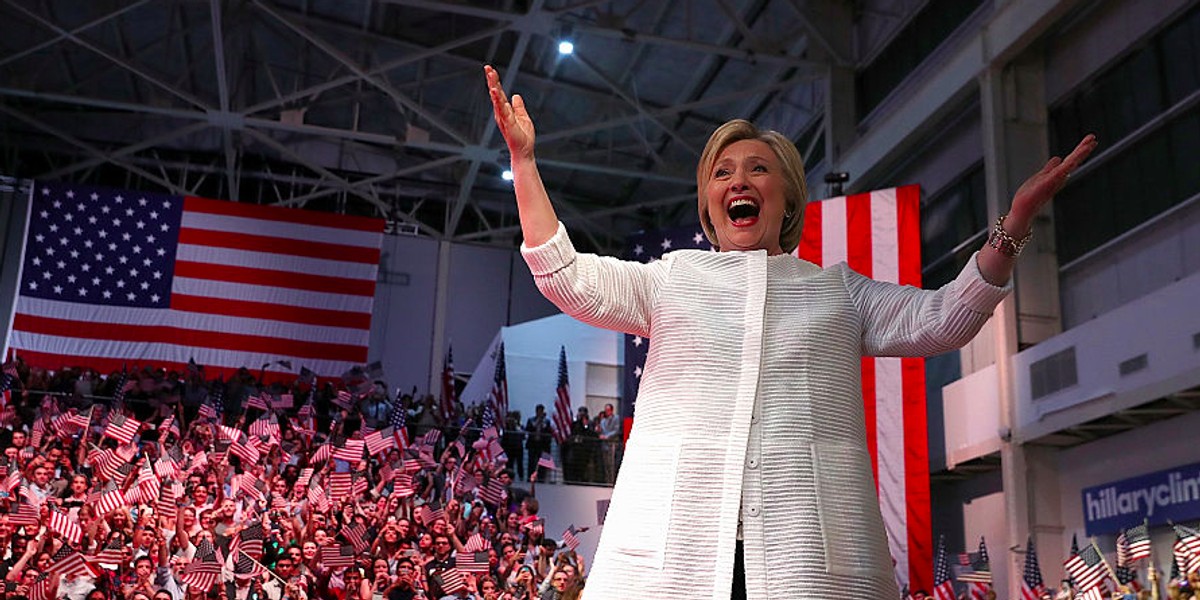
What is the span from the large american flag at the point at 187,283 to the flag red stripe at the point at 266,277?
0.02m

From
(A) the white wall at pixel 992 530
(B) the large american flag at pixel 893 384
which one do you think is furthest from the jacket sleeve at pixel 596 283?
(A) the white wall at pixel 992 530

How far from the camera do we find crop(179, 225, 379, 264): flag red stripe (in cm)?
1875

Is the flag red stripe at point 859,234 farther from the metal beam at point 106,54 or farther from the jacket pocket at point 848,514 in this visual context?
the jacket pocket at point 848,514

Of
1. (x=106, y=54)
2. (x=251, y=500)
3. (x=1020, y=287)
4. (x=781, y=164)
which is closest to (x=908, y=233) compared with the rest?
(x=1020, y=287)

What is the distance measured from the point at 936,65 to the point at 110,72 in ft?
46.5

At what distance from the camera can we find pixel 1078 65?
13570mm

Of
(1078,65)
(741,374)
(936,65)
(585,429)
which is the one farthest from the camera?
(585,429)

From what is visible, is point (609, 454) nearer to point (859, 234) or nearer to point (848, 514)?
point (859, 234)

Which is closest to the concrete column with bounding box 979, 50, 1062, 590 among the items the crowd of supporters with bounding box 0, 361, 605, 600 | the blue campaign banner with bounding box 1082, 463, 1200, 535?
the blue campaign banner with bounding box 1082, 463, 1200, 535

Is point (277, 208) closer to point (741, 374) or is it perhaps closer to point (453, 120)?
point (453, 120)

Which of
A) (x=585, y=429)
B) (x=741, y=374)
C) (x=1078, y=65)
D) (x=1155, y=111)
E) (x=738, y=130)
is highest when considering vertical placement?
(x=1078, y=65)

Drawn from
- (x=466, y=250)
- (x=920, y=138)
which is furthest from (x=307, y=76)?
(x=920, y=138)

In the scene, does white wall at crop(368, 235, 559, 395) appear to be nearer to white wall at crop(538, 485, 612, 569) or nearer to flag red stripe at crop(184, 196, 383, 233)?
flag red stripe at crop(184, 196, 383, 233)

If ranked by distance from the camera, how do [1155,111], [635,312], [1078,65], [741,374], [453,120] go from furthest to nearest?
[453,120]
[1078,65]
[1155,111]
[635,312]
[741,374]
